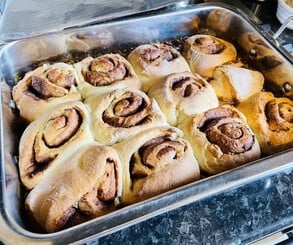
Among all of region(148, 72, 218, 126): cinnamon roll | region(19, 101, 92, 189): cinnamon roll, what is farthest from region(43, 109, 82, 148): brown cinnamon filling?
region(148, 72, 218, 126): cinnamon roll

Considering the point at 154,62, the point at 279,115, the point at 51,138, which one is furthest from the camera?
the point at 154,62

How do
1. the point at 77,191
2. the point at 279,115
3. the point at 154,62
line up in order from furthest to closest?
the point at 154,62, the point at 279,115, the point at 77,191

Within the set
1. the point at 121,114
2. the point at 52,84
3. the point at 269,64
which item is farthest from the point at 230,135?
the point at 52,84

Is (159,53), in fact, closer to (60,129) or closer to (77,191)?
(60,129)

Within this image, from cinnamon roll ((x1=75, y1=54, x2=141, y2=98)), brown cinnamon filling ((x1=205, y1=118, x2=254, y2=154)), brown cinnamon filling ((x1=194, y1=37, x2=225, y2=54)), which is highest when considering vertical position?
brown cinnamon filling ((x1=194, y1=37, x2=225, y2=54))

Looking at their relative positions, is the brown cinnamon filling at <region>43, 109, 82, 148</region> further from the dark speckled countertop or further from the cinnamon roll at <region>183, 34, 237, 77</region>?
the cinnamon roll at <region>183, 34, 237, 77</region>

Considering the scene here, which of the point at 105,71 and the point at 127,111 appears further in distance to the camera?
the point at 105,71

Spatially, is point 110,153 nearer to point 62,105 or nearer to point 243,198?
point 62,105
